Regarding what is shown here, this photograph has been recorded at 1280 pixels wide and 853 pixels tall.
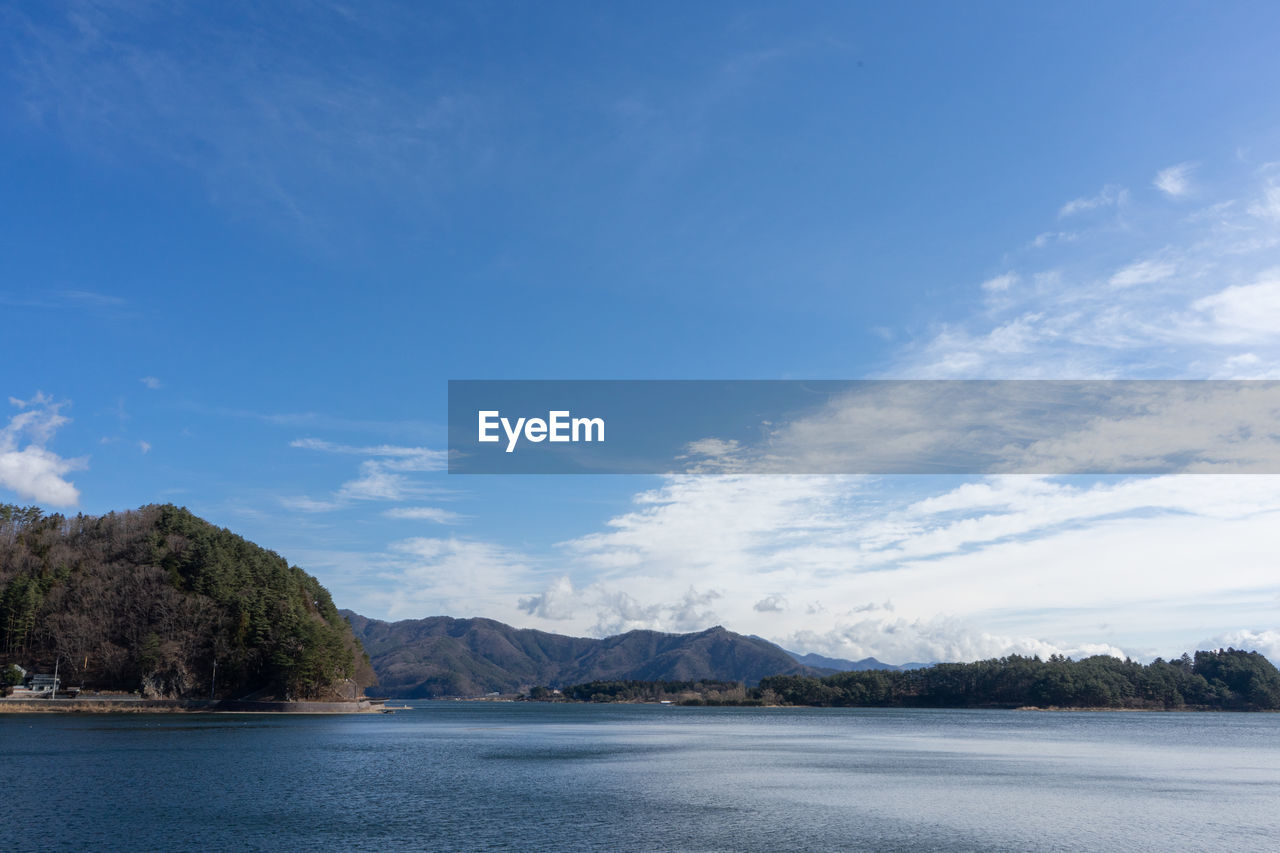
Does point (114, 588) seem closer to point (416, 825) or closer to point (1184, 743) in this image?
point (416, 825)

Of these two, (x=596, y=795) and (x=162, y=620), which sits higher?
(x=162, y=620)

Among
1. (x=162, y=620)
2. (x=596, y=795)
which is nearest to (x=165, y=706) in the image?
(x=162, y=620)

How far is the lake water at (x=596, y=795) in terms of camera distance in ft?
101

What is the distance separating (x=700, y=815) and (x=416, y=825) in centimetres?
1246

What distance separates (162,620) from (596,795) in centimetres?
10182

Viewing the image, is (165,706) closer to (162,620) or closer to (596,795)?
(162,620)

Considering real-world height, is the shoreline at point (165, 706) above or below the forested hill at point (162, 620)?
below

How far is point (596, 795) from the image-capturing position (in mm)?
43031

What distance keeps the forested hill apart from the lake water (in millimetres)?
36545

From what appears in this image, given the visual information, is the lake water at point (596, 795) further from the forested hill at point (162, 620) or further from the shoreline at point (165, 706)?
the forested hill at point (162, 620)

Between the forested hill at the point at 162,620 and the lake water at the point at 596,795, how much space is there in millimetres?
36545

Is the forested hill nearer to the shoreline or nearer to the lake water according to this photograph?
the shoreline

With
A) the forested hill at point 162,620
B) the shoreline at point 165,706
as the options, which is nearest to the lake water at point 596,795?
the shoreline at point 165,706

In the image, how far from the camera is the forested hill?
114438 millimetres
